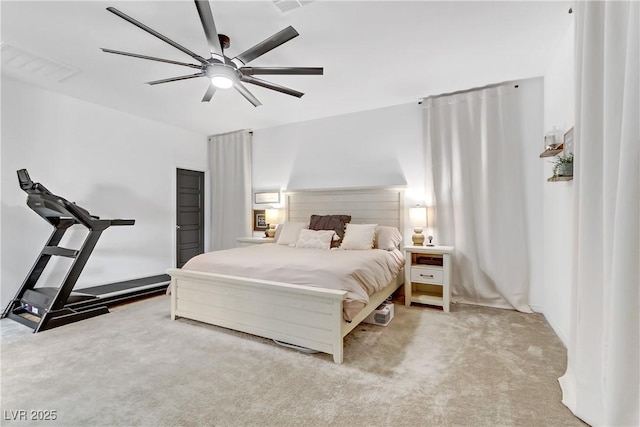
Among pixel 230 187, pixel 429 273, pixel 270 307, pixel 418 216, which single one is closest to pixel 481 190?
pixel 418 216

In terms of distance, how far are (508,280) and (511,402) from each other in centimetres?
205

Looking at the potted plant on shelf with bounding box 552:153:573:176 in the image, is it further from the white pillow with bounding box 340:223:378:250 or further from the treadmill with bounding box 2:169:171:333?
the treadmill with bounding box 2:169:171:333

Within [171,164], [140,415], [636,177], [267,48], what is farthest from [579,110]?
[171,164]

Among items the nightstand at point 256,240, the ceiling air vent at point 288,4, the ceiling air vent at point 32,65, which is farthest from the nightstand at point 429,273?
the ceiling air vent at point 32,65

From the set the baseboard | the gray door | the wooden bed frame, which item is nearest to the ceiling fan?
the wooden bed frame

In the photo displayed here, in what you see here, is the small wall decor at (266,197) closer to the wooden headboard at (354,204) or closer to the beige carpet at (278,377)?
the wooden headboard at (354,204)

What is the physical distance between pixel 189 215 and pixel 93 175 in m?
1.72

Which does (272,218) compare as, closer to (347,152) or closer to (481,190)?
(347,152)

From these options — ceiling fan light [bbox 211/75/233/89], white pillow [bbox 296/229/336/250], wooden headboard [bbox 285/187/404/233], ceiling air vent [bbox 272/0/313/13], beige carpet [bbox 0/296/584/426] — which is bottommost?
beige carpet [bbox 0/296/584/426]

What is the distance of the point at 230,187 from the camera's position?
563 cm

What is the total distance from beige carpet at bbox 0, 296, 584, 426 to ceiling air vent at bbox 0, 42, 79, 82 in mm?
2653

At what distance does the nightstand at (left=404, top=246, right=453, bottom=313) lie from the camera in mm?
3432

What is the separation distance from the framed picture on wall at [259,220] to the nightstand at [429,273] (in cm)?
273

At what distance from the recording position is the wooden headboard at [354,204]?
4.19 meters
